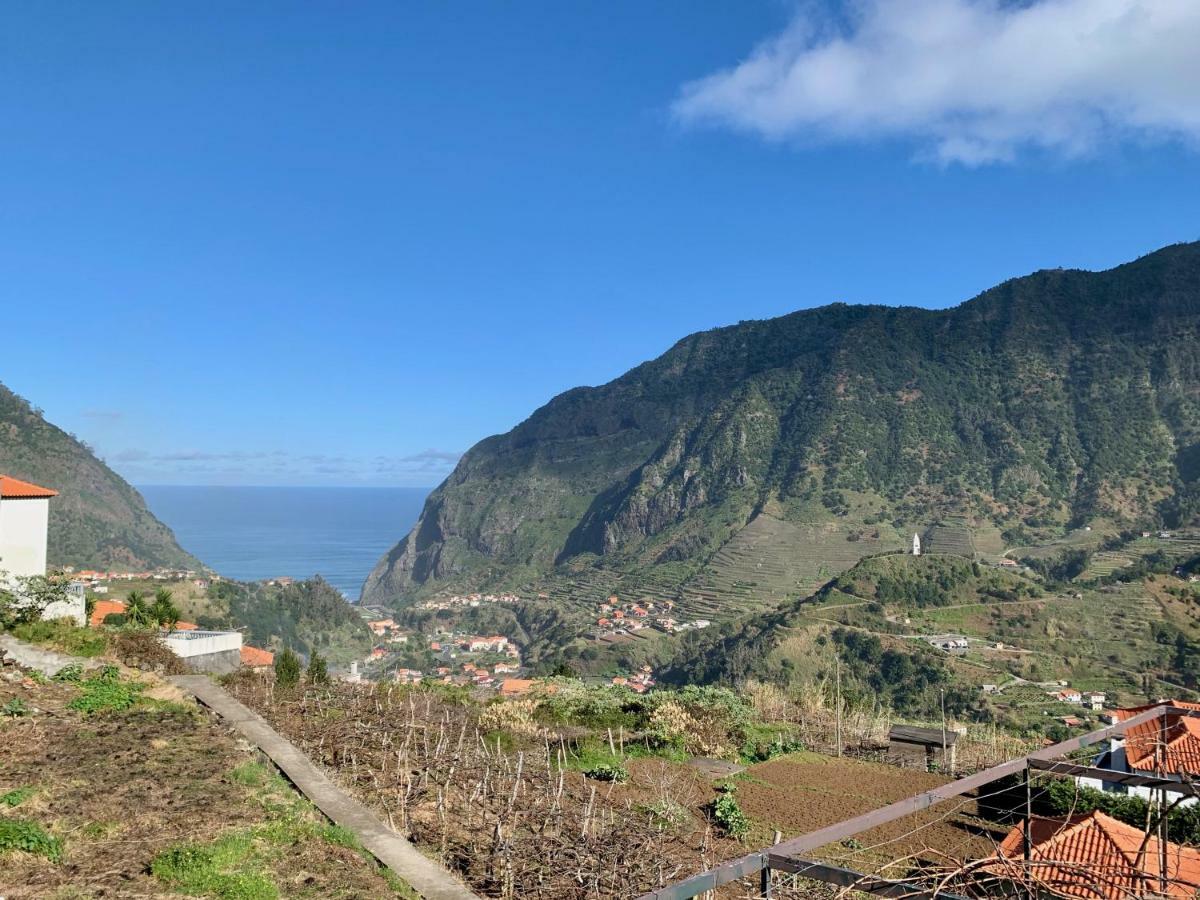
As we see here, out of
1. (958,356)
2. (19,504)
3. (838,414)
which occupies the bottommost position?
(19,504)

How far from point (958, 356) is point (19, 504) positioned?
13190 cm

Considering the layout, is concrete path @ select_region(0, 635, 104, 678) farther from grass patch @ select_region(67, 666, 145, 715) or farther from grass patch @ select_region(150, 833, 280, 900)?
grass patch @ select_region(150, 833, 280, 900)

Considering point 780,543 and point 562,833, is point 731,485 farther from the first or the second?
point 562,833

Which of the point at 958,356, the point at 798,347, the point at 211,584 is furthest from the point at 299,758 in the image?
the point at 798,347

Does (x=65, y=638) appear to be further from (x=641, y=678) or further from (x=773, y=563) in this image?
(x=773, y=563)

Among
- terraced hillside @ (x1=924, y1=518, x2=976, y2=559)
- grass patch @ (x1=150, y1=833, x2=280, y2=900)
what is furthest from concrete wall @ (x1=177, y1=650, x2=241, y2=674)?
terraced hillside @ (x1=924, y1=518, x2=976, y2=559)

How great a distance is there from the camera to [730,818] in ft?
32.5

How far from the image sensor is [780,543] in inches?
3930

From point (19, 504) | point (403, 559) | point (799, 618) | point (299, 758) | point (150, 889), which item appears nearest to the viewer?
point (150, 889)

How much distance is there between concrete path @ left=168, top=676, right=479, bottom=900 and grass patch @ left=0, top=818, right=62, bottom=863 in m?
1.87

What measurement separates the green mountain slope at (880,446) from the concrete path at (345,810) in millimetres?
79373

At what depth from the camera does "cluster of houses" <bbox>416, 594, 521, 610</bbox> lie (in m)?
117

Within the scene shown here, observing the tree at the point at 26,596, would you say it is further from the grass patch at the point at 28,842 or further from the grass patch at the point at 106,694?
the grass patch at the point at 28,842

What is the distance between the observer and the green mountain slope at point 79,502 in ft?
215
